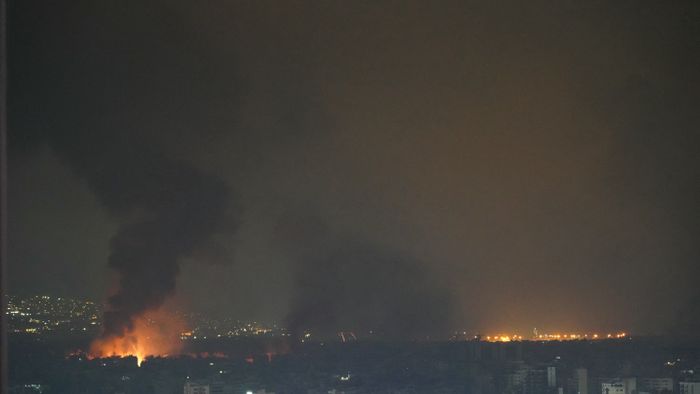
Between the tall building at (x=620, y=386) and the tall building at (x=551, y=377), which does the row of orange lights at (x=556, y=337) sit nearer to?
the tall building at (x=551, y=377)

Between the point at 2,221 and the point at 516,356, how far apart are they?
3859 mm

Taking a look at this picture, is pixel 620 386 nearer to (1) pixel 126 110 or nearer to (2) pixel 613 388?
(2) pixel 613 388

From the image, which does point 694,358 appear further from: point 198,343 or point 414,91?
point 198,343

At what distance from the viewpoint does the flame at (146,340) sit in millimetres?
4641

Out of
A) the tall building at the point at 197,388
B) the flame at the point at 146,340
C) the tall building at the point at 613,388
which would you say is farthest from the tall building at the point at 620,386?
the flame at the point at 146,340

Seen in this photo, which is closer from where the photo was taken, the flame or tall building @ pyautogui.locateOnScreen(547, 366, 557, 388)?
tall building @ pyautogui.locateOnScreen(547, 366, 557, 388)

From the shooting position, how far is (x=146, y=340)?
15.5 ft

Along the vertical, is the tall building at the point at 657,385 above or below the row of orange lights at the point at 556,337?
below

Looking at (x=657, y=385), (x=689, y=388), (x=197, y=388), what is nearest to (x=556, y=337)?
(x=657, y=385)

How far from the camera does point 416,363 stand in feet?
14.5

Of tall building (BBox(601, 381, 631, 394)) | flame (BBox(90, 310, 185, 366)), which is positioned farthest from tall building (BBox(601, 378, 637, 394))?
flame (BBox(90, 310, 185, 366))

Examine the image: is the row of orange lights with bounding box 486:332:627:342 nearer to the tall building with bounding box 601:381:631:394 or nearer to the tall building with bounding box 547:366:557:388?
the tall building with bounding box 547:366:557:388

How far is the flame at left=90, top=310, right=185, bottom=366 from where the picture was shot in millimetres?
4641

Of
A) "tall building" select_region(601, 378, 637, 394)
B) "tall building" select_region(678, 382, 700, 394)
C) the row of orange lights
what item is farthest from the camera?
the row of orange lights
